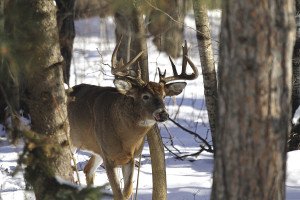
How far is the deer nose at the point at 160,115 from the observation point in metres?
7.75

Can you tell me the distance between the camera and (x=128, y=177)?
8336mm

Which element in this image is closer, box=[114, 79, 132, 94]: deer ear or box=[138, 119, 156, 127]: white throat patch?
box=[114, 79, 132, 94]: deer ear

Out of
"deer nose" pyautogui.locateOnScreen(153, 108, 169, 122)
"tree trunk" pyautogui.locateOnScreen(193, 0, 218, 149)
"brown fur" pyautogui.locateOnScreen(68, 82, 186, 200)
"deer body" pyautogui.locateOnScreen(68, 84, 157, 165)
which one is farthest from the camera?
"deer body" pyautogui.locateOnScreen(68, 84, 157, 165)

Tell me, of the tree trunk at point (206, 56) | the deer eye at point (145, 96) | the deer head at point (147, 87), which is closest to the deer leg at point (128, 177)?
the deer head at point (147, 87)

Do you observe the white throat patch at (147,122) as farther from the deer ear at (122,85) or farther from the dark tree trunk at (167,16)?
the dark tree trunk at (167,16)

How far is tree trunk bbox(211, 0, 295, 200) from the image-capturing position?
405cm

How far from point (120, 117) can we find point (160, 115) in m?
0.83

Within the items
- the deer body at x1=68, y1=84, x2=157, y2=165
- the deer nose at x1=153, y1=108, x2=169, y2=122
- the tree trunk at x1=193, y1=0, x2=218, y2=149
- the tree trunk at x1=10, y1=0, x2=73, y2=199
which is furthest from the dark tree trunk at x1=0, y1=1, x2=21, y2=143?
the deer body at x1=68, y1=84, x2=157, y2=165

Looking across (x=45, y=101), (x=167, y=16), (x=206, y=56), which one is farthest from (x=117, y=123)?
(x=45, y=101)

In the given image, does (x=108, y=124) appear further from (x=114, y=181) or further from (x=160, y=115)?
(x=160, y=115)

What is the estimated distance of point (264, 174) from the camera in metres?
4.24

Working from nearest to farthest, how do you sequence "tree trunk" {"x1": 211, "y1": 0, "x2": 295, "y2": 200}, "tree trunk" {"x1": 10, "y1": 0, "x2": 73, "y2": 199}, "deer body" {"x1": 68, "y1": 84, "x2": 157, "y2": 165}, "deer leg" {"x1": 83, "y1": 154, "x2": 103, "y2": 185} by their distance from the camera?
"tree trunk" {"x1": 211, "y1": 0, "x2": 295, "y2": 200} < "tree trunk" {"x1": 10, "y1": 0, "x2": 73, "y2": 199} < "deer body" {"x1": 68, "y1": 84, "x2": 157, "y2": 165} < "deer leg" {"x1": 83, "y1": 154, "x2": 103, "y2": 185}

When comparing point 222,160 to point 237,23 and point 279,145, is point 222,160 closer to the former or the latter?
point 279,145

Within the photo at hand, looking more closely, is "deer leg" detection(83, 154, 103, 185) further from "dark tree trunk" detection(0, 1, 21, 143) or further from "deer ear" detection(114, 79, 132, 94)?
"dark tree trunk" detection(0, 1, 21, 143)
